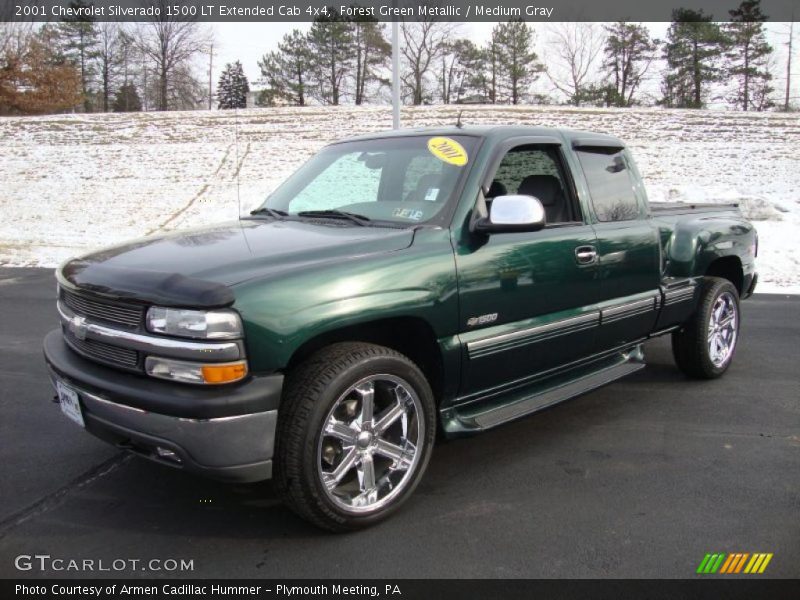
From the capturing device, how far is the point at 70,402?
9.91 ft

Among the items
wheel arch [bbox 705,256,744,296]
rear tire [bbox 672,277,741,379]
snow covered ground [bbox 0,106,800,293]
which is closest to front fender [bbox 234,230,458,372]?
rear tire [bbox 672,277,741,379]

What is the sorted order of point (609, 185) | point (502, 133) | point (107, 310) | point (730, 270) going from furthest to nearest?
point (730, 270) → point (609, 185) → point (502, 133) → point (107, 310)

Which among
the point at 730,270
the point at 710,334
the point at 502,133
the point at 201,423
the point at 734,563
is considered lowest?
the point at 734,563

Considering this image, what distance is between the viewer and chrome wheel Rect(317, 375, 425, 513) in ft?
9.66

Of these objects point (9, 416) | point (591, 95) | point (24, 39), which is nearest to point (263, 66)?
point (24, 39)

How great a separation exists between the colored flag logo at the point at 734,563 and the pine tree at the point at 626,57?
49.3m

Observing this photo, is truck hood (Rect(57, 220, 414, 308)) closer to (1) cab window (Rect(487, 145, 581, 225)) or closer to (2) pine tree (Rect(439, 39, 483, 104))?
(1) cab window (Rect(487, 145, 581, 225))

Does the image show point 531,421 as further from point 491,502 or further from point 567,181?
point 567,181

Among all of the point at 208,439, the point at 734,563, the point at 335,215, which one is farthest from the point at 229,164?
the point at 734,563

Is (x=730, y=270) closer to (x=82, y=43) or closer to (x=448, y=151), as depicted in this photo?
(x=448, y=151)

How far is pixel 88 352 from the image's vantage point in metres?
3.00

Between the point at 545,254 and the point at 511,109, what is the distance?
1236 inches

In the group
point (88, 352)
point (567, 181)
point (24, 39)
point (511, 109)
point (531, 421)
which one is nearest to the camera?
point (88, 352)

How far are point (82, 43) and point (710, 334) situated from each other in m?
58.4
